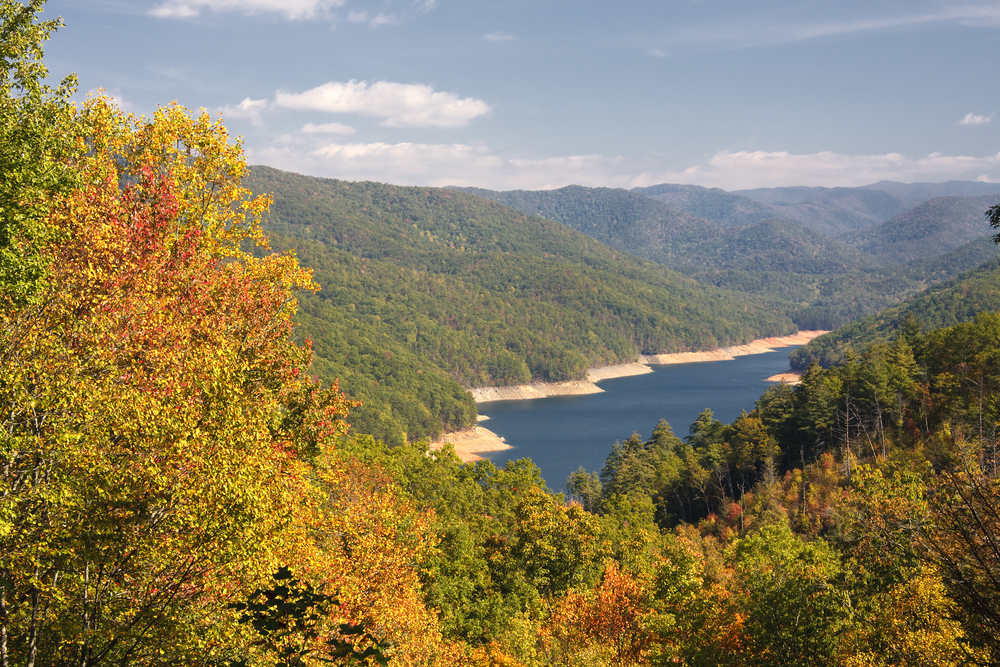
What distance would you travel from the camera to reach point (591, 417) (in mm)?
155875

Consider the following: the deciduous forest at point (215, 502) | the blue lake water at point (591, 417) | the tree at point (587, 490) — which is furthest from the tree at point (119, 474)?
the blue lake water at point (591, 417)

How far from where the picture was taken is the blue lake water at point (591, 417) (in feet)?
383

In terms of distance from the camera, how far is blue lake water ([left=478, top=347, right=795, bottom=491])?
4601 inches

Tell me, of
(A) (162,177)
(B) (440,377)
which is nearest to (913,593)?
(A) (162,177)

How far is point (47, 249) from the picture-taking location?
31.8 ft

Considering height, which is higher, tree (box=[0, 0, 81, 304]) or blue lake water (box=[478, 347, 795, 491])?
tree (box=[0, 0, 81, 304])

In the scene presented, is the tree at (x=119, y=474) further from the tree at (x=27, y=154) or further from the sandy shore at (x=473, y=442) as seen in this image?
the sandy shore at (x=473, y=442)

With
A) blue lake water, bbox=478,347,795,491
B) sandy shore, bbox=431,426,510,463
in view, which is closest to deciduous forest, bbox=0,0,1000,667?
blue lake water, bbox=478,347,795,491

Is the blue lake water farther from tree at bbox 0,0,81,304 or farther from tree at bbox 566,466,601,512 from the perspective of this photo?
tree at bbox 0,0,81,304

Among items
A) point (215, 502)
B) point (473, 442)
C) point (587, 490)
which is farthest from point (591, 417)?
point (215, 502)

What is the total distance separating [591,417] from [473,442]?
33162 millimetres

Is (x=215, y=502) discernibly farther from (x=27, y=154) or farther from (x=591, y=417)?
(x=591, y=417)

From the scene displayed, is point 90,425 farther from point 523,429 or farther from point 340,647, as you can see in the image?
point 523,429

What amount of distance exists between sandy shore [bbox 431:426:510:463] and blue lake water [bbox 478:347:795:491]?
2515 mm
